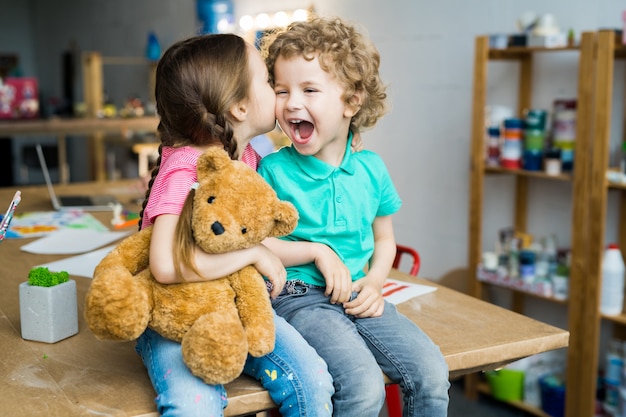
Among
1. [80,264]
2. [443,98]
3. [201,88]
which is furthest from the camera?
[443,98]

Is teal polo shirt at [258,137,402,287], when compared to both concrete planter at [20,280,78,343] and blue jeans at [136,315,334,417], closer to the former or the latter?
blue jeans at [136,315,334,417]

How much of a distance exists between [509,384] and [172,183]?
2.32m

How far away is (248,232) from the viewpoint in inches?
43.5

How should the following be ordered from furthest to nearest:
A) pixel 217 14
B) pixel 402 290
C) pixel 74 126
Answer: pixel 74 126, pixel 217 14, pixel 402 290

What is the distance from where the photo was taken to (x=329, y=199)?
142cm

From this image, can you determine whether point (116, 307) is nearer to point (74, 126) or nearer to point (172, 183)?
point (172, 183)

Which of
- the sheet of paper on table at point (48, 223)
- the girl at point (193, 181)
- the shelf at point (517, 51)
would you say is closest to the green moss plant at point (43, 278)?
the girl at point (193, 181)

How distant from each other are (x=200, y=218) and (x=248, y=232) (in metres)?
Answer: 0.07

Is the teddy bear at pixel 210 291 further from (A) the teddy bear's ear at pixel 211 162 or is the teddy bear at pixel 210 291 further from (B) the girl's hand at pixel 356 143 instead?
(B) the girl's hand at pixel 356 143

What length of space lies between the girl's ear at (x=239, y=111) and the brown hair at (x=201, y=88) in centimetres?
1

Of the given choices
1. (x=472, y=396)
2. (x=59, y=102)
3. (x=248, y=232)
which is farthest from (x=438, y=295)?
(x=59, y=102)

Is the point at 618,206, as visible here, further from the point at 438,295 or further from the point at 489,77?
the point at 438,295

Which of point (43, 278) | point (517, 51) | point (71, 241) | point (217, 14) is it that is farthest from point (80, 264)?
point (217, 14)

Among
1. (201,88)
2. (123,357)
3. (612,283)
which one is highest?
(201,88)
